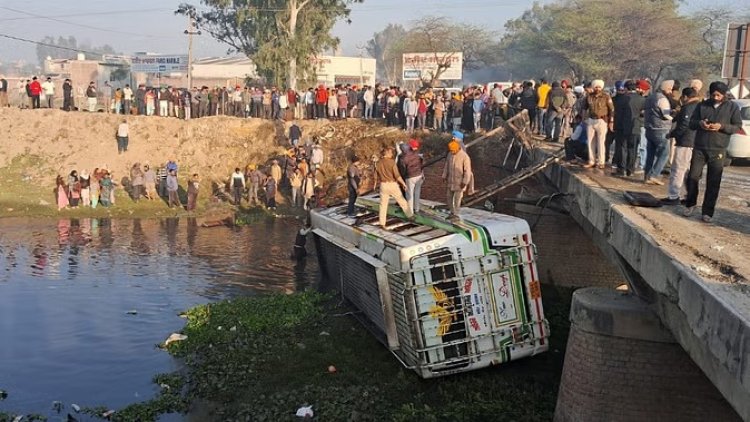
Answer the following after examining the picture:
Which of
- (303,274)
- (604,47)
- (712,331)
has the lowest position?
(303,274)

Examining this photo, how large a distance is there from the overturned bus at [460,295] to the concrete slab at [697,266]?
1.51 m

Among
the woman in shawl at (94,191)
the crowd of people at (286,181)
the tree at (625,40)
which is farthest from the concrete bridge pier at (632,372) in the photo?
the tree at (625,40)

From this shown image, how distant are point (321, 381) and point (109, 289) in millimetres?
8665

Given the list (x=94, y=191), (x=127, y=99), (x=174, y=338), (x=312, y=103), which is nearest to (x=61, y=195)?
(x=94, y=191)

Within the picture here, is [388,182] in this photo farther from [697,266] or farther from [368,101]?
[368,101]

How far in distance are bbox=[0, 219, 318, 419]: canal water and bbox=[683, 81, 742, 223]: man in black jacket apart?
877 centimetres

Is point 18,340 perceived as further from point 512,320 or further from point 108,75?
point 108,75

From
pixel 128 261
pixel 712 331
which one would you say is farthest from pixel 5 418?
pixel 128 261

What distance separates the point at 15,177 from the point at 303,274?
1841cm

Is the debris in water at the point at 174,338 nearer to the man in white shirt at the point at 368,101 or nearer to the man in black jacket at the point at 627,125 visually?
the man in black jacket at the point at 627,125

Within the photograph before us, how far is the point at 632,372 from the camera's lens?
9055 mm

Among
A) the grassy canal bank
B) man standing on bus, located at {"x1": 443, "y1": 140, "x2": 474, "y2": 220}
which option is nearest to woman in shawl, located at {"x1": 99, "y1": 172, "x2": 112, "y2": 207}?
the grassy canal bank

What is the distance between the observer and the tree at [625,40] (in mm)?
56500

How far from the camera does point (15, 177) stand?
32562mm
